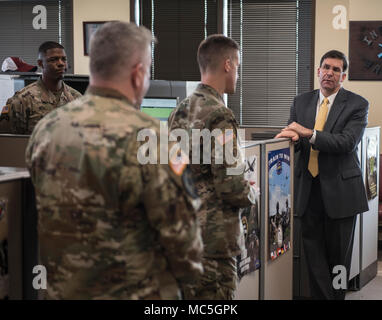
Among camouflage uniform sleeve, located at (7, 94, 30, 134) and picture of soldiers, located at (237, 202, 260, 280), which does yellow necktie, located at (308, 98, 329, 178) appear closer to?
picture of soldiers, located at (237, 202, 260, 280)

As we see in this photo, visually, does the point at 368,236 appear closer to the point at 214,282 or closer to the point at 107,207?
the point at 214,282

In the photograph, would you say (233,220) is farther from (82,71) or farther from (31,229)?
(82,71)

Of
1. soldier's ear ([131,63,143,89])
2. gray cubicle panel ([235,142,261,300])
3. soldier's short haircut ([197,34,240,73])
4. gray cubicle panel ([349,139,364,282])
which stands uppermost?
soldier's short haircut ([197,34,240,73])

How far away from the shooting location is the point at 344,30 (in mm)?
5793

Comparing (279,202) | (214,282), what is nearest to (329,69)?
(279,202)

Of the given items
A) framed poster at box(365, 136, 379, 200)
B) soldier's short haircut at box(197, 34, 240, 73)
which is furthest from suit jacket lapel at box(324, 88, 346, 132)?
soldier's short haircut at box(197, 34, 240, 73)

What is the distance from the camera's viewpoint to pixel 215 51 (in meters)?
2.25

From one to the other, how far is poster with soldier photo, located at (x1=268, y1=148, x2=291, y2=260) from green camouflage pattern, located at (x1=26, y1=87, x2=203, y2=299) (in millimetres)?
1592

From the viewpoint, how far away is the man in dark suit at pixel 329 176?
3.25 metres

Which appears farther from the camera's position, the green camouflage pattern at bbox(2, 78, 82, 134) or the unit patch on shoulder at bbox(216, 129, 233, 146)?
the green camouflage pattern at bbox(2, 78, 82, 134)

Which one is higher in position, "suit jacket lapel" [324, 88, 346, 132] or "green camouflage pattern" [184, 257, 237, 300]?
"suit jacket lapel" [324, 88, 346, 132]

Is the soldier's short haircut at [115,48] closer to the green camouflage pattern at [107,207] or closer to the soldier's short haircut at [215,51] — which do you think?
the green camouflage pattern at [107,207]

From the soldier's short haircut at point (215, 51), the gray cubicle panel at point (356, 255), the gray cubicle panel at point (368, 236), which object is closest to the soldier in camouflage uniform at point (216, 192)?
the soldier's short haircut at point (215, 51)

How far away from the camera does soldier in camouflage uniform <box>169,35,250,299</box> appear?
2111 mm
